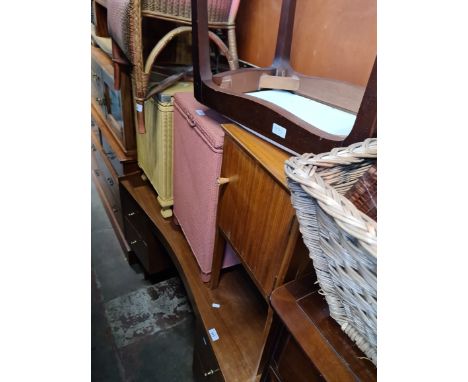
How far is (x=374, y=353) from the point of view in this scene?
42 cm

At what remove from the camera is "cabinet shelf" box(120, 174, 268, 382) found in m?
0.85

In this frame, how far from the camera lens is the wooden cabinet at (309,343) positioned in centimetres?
46

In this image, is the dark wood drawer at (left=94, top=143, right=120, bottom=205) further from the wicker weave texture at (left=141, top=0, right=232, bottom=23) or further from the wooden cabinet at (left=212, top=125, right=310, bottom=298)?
the wooden cabinet at (left=212, top=125, right=310, bottom=298)

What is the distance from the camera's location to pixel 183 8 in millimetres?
1010

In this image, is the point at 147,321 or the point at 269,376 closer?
the point at 269,376

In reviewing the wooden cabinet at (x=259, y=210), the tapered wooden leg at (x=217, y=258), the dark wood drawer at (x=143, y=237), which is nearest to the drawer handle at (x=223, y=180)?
the wooden cabinet at (x=259, y=210)

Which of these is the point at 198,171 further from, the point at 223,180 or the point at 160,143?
the point at 160,143

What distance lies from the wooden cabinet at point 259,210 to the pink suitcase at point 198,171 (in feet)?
0.17

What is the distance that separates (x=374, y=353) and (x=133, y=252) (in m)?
1.55

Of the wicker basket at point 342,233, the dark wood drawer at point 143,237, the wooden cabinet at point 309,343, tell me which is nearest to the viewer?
the wicker basket at point 342,233

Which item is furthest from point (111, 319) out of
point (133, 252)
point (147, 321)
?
point (133, 252)

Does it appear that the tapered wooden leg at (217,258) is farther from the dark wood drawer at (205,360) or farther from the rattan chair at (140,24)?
the rattan chair at (140,24)
